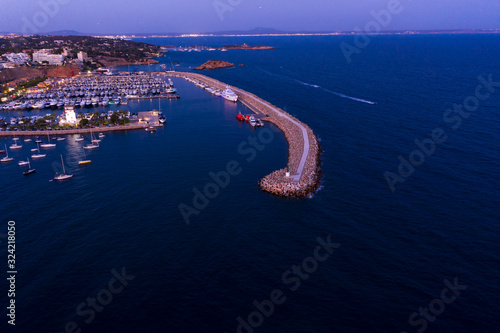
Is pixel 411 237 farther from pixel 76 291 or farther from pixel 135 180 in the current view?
pixel 135 180

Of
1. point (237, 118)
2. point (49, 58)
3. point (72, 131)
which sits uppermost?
point (49, 58)

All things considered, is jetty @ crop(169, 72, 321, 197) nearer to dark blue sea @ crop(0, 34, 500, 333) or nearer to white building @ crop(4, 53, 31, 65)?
dark blue sea @ crop(0, 34, 500, 333)

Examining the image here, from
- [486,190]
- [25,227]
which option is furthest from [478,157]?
[25,227]

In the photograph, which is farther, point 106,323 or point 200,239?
point 200,239

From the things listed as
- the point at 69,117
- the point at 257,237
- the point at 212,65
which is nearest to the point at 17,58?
the point at 212,65

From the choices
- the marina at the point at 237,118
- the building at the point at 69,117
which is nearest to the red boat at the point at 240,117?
the marina at the point at 237,118

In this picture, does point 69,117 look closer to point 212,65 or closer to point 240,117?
point 240,117
